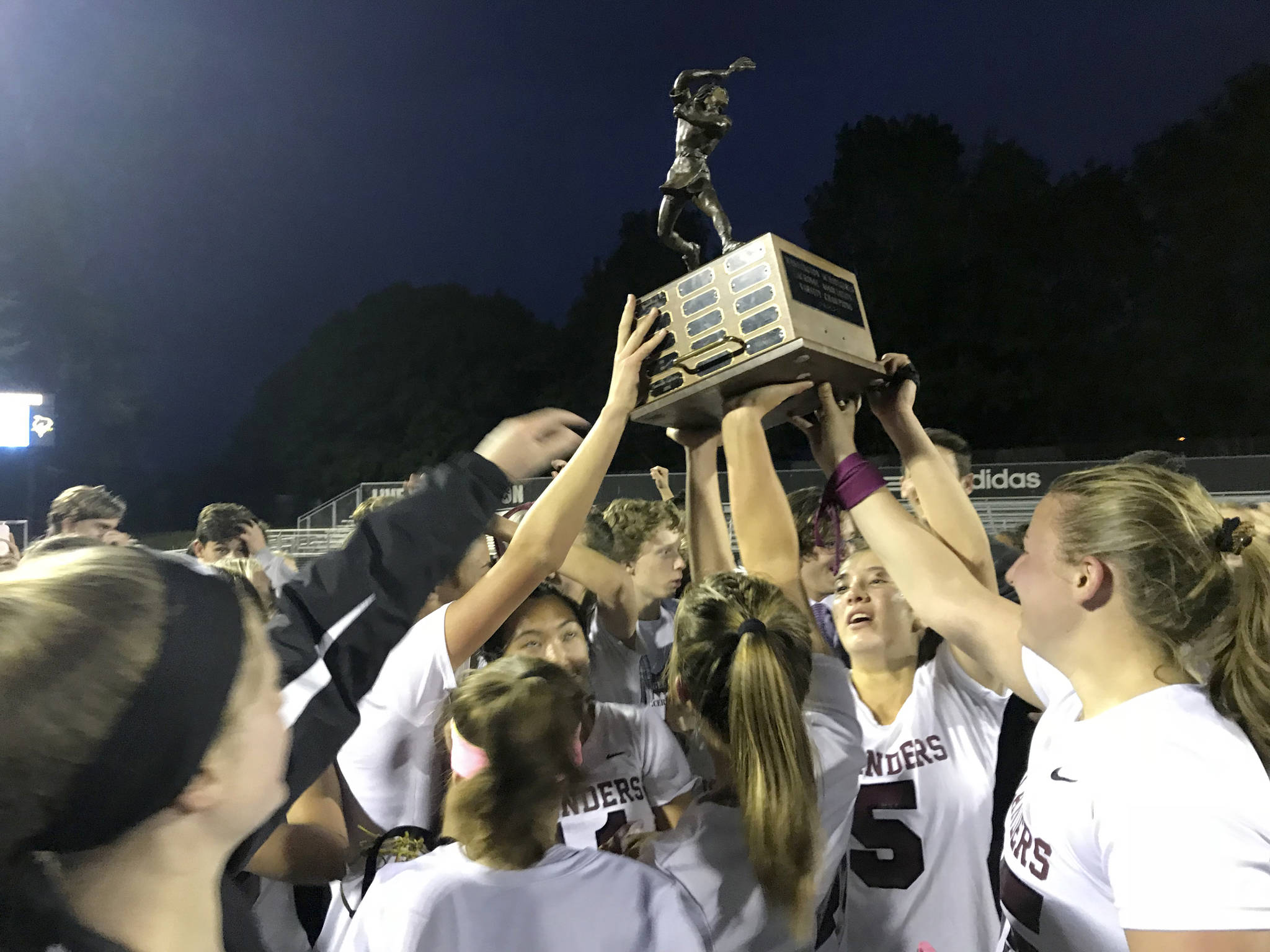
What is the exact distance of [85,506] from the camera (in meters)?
4.91

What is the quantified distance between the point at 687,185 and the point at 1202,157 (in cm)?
2535

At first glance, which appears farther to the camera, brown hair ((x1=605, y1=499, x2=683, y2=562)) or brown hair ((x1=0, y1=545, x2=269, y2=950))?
brown hair ((x1=605, y1=499, x2=683, y2=562))

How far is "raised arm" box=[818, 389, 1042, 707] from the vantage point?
2141 millimetres

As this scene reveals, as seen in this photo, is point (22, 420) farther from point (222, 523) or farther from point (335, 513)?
point (222, 523)

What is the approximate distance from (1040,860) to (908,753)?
2.93 feet

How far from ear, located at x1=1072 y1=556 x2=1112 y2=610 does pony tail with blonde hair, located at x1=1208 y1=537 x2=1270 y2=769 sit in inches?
8.8

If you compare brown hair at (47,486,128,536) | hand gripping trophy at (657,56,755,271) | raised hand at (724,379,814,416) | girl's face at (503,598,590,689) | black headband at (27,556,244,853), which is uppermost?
hand gripping trophy at (657,56,755,271)

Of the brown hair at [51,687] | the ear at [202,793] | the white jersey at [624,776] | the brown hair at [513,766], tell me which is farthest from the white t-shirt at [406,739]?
the brown hair at [51,687]

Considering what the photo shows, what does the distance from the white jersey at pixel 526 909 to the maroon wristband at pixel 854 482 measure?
3.80ft

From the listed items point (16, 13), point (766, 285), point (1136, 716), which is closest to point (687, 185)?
point (766, 285)

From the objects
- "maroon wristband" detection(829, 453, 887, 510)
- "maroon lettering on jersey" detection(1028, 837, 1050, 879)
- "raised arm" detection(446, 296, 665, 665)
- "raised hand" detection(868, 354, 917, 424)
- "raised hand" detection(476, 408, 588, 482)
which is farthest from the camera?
"raised hand" detection(868, 354, 917, 424)

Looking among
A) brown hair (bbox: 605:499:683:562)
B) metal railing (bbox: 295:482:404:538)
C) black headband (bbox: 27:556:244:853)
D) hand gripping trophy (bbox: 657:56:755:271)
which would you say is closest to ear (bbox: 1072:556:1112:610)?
black headband (bbox: 27:556:244:853)

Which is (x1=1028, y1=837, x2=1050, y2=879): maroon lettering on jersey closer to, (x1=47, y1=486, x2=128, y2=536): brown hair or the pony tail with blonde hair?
the pony tail with blonde hair

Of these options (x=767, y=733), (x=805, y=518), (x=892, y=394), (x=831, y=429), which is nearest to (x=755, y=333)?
(x=831, y=429)
